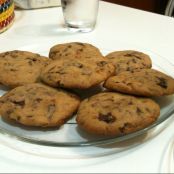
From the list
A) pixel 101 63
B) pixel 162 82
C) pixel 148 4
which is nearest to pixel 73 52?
pixel 101 63

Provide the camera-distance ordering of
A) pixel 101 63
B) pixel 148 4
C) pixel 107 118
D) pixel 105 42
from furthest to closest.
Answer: pixel 148 4 < pixel 105 42 < pixel 101 63 < pixel 107 118

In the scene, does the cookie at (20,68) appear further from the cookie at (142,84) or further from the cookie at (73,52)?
the cookie at (142,84)

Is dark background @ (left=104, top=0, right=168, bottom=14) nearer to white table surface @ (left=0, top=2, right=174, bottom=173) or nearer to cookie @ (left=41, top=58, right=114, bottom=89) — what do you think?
white table surface @ (left=0, top=2, right=174, bottom=173)

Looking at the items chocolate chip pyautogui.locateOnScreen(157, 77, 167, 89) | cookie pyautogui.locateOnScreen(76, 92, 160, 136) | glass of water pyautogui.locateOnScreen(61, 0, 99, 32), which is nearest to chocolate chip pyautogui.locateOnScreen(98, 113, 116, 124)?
cookie pyautogui.locateOnScreen(76, 92, 160, 136)

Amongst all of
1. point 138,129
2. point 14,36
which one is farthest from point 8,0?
point 138,129

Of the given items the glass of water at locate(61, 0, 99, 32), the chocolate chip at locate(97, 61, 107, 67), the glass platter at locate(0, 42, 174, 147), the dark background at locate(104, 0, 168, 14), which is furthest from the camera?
the dark background at locate(104, 0, 168, 14)

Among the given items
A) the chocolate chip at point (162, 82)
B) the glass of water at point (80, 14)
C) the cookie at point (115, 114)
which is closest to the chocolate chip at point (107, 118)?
the cookie at point (115, 114)

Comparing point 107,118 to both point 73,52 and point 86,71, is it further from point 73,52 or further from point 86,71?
point 73,52
